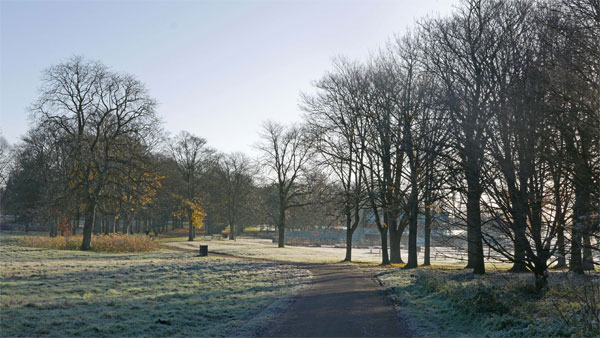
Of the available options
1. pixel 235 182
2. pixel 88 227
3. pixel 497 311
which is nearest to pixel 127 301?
pixel 497 311

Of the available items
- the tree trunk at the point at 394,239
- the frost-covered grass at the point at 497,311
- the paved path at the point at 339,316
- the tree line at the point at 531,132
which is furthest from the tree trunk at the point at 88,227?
the tree line at the point at 531,132

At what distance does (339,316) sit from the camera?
11289mm

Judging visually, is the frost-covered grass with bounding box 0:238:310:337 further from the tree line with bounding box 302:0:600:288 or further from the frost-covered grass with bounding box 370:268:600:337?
the tree line with bounding box 302:0:600:288

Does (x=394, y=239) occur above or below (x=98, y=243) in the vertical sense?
above

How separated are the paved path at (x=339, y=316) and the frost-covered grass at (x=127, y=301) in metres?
1.00

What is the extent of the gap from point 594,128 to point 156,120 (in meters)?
31.0

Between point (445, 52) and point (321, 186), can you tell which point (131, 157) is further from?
point (445, 52)

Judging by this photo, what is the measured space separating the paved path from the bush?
2240 centimetres

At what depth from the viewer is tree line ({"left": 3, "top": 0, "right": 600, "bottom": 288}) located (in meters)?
10.7

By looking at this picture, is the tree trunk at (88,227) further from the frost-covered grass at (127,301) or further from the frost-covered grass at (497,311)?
the frost-covered grass at (497,311)

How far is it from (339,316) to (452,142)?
5687 mm

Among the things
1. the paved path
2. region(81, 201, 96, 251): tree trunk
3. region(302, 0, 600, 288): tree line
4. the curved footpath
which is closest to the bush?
region(81, 201, 96, 251): tree trunk

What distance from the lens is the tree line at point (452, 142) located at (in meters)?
10.7

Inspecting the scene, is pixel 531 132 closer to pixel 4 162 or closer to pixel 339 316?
pixel 339 316
